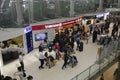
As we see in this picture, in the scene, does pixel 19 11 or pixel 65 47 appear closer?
pixel 19 11

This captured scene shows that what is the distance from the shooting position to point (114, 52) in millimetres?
15266

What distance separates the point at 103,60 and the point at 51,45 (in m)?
5.56

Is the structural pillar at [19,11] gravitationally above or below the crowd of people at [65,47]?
above

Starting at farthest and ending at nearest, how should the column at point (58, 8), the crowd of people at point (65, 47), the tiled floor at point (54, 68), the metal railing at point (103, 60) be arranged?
the column at point (58, 8) < the crowd of people at point (65, 47) < the tiled floor at point (54, 68) < the metal railing at point (103, 60)

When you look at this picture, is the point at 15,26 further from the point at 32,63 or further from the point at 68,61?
the point at 68,61

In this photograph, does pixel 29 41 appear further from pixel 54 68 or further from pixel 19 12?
pixel 54 68

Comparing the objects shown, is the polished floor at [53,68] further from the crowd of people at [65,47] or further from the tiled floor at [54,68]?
the crowd of people at [65,47]

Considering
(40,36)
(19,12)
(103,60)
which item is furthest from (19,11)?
(103,60)

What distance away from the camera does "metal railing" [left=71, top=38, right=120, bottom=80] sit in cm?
1184

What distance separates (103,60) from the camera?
45.1 feet

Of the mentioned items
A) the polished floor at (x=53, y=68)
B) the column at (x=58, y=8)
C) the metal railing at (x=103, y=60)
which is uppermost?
the column at (x=58, y=8)

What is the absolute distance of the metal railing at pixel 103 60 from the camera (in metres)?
11.8

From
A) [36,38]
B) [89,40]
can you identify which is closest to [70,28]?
[89,40]

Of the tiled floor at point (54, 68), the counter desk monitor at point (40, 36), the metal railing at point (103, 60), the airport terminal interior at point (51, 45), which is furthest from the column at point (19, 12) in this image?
the metal railing at point (103, 60)
